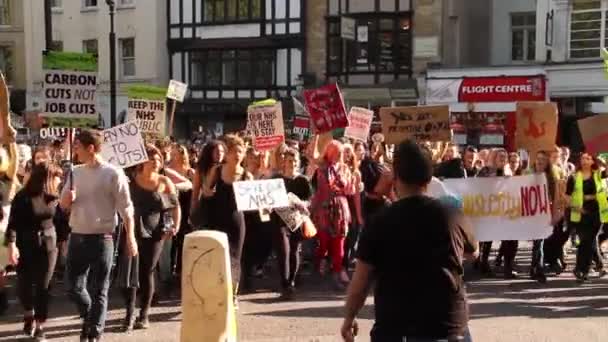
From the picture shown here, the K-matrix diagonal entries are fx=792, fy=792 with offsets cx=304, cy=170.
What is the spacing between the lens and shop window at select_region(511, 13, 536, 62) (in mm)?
28891

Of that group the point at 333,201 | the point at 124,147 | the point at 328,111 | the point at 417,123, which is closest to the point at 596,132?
the point at 417,123

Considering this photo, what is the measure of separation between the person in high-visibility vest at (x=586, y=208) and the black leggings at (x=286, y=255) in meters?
→ 3.63

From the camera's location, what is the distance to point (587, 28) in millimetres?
25391

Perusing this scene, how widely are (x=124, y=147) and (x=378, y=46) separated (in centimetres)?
2290

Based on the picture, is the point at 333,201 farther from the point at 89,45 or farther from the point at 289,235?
the point at 89,45

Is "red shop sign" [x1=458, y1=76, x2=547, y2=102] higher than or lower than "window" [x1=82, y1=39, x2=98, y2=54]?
lower

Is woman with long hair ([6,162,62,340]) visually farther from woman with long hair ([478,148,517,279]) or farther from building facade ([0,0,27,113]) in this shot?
building facade ([0,0,27,113])

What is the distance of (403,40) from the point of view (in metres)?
29.7

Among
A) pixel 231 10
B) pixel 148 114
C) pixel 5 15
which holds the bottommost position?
pixel 148 114

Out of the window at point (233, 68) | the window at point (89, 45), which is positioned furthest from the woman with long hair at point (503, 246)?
the window at point (89, 45)

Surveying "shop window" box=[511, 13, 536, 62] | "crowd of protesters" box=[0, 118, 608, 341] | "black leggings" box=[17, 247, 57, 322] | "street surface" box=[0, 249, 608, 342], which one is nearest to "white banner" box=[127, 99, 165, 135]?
"crowd of protesters" box=[0, 118, 608, 341]

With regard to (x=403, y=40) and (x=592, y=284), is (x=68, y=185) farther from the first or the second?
(x=403, y=40)

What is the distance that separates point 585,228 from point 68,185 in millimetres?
6483

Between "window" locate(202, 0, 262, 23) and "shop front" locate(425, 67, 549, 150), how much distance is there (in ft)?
28.2
